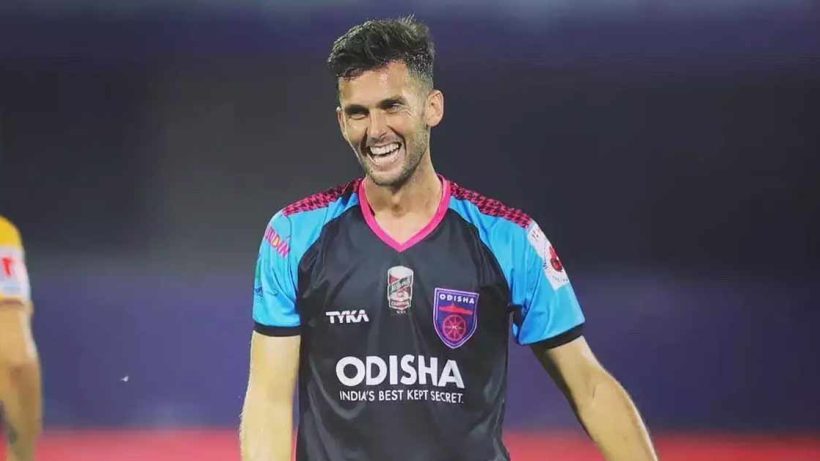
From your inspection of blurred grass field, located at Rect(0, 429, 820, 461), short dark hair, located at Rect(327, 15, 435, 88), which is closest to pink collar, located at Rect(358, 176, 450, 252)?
short dark hair, located at Rect(327, 15, 435, 88)

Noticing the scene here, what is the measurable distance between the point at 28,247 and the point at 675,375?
145 cm

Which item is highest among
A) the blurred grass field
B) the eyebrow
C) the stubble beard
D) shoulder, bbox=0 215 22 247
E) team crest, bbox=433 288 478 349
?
the eyebrow

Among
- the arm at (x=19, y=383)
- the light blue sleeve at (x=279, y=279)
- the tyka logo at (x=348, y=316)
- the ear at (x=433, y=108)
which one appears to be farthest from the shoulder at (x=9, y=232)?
the ear at (x=433, y=108)

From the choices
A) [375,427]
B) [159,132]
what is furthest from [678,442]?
[159,132]

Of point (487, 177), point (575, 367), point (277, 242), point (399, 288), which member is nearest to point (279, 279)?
point (277, 242)

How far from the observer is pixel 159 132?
2240 mm

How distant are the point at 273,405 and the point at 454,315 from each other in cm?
34

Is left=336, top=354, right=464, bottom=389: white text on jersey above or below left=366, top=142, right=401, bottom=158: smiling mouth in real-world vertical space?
below

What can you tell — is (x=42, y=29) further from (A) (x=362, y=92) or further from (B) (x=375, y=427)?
(B) (x=375, y=427)

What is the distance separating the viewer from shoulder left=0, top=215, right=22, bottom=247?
2260 mm

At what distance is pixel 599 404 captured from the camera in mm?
1722

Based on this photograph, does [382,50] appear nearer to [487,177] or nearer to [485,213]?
[485,213]

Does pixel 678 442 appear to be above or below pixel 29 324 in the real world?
below

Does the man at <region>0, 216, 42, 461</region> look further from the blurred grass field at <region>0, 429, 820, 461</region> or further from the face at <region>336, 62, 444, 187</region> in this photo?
the face at <region>336, 62, 444, 187</region>
